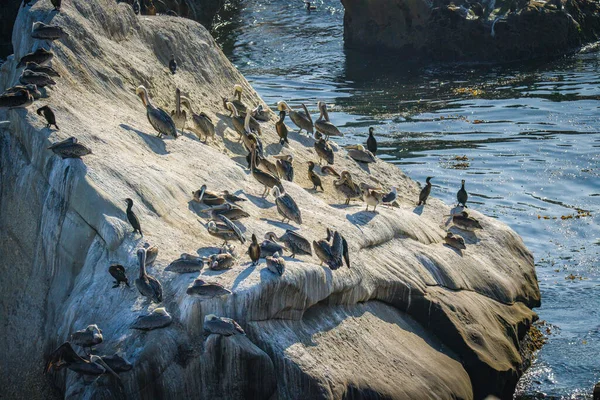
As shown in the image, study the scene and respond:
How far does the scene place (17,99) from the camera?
15.1 metres

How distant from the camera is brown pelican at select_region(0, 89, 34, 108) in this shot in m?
15.0

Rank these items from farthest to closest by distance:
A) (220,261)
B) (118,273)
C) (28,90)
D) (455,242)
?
1. (455,242)
2. (28,90)
3. (220,261)
4. (118,273)

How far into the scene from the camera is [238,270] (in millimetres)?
12898

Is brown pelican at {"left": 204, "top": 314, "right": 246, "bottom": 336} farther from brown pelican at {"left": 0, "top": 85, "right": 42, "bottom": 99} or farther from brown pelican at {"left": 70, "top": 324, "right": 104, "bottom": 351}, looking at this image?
brown pelican at {"left": 0, "top": 85, "right": 42, "bottom": 99}

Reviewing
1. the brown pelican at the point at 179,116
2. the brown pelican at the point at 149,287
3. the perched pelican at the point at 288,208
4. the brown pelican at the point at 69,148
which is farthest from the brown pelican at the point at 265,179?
the brown pelican at the point at 149,287

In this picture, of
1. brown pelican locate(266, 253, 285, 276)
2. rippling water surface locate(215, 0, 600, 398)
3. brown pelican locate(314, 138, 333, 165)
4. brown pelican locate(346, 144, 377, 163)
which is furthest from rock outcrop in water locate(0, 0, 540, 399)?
brown pelican locate(346, 144, 377, 163)

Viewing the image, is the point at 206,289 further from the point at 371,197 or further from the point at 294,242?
the point at 371,197

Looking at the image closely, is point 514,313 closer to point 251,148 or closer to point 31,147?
point 251,148

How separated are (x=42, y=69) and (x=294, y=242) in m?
5.33

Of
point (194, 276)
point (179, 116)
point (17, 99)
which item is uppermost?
point (17, 99)

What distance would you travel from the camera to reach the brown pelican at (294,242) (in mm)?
14070

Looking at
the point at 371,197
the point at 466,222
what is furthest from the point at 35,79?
the point at 466,222

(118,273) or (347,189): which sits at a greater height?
(118,273)

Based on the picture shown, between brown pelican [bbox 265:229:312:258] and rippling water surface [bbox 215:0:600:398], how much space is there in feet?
16.4
